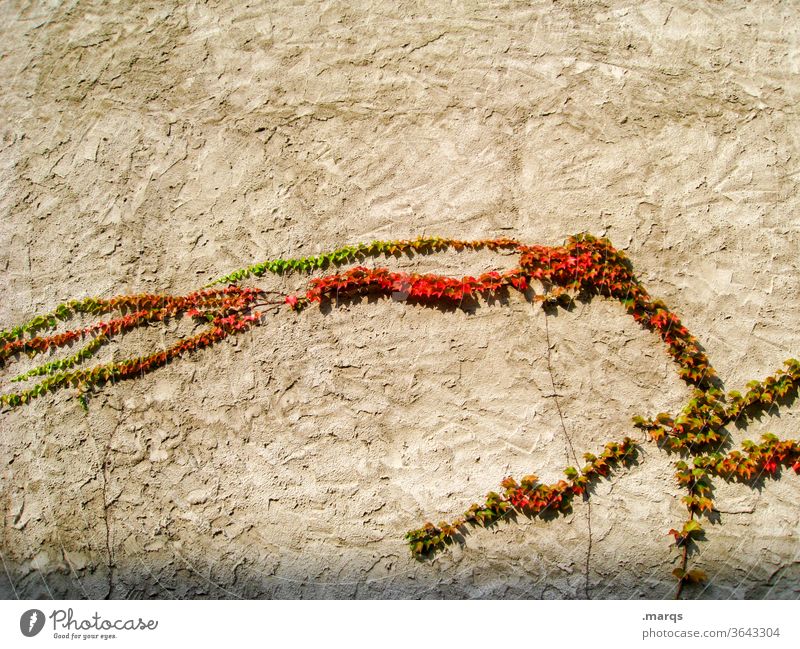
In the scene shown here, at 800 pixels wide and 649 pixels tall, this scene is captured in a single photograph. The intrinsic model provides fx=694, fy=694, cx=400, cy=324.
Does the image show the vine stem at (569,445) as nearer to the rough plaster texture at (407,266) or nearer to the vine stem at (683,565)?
the rough plaster texture at (407,266)

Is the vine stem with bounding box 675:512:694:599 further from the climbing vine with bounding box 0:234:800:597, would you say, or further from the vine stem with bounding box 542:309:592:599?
the vine stem with bounding box 542:309:592:599

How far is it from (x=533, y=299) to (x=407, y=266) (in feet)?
1.86

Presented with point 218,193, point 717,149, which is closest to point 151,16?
point 218,193

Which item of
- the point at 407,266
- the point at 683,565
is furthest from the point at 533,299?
the point at 683,565

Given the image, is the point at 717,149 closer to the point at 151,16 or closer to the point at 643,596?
the point at 643,596

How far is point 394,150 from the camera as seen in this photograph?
314cm

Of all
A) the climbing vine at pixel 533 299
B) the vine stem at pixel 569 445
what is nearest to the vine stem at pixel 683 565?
the climbing vine at pixel 533 299

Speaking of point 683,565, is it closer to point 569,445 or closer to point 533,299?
point 569,445

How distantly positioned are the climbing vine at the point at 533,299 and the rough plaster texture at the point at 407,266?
6 cm

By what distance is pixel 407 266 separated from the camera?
3.06 metres

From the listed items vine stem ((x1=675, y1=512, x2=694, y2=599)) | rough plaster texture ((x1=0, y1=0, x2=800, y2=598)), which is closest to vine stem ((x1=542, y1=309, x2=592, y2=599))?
rough plaster texture ((x1=0, y1=0, x2=800, y2=598))

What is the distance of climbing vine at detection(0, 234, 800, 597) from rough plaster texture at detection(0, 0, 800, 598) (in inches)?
2.2

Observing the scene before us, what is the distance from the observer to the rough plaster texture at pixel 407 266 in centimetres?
282

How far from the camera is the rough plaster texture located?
9.27 feet
